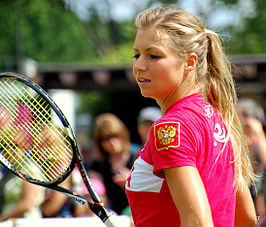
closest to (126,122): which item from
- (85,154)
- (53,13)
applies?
(85,154)

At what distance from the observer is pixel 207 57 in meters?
1.96

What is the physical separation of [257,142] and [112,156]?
54.5 inches

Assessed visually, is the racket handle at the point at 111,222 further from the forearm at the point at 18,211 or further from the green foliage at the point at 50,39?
the green foliage at the point at 50,39

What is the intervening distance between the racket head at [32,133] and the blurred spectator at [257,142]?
1943mm

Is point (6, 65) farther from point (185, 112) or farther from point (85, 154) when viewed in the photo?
point (185, 112)

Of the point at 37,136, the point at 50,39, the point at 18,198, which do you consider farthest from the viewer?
the point at 50,39

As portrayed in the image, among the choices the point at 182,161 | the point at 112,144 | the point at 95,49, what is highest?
the point at 182,161

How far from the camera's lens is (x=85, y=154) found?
11.6 meters

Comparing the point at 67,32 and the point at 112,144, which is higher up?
the point at 112,144

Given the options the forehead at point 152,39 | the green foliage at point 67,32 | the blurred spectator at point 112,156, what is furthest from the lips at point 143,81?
the green foliage at point 67,32

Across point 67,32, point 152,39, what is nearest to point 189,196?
point 152,39

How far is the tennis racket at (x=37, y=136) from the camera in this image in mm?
2303

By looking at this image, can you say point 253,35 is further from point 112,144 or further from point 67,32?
point 112,144

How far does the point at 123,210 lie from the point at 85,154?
7467 millimetres
